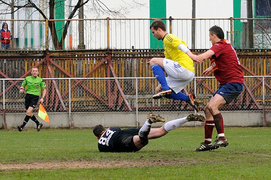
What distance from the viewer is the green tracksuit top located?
21.0 meters

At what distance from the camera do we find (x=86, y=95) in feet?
75.3

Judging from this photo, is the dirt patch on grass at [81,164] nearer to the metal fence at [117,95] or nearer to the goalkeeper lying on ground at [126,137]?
the goalkeeper lying on ground at [126,137]

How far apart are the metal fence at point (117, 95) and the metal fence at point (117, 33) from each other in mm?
2493

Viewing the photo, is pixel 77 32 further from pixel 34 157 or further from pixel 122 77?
pixel 34 157

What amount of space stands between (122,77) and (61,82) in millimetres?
2163

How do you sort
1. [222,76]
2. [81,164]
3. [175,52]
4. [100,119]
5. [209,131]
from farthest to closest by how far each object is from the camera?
[100,119] → [175,52] → [209,131] → [222,76] → [81,164]

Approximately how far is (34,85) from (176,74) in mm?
10571

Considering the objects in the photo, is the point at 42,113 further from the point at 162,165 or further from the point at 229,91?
the point at 162,165

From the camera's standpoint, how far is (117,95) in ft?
75.3

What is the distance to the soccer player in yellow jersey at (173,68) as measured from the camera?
11250 millimetres

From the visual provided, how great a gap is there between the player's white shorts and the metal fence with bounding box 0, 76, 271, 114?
36.7ft

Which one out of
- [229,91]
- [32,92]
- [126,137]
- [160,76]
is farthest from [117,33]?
[126,137]

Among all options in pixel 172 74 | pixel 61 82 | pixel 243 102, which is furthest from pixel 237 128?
pixel 172 74

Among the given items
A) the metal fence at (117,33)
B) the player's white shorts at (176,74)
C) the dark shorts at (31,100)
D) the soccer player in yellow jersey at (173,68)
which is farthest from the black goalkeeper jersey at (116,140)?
the metal fence at (117,33)
